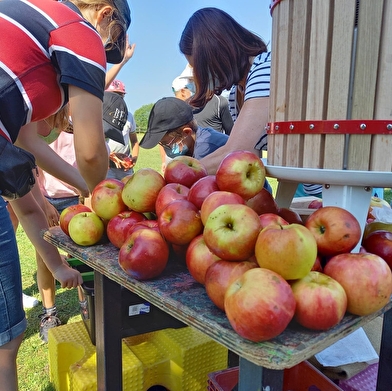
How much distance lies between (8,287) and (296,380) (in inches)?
51.0

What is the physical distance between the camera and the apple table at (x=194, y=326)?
2.52 feet

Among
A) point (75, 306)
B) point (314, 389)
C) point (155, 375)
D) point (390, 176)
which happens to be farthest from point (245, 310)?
point (75, 306)

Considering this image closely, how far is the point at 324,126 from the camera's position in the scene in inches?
44.8

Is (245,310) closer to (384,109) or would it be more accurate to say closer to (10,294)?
(384,109)

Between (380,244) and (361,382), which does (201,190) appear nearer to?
(380,244)

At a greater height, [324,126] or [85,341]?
[324,126]

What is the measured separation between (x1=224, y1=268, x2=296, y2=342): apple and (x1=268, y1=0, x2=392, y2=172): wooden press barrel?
50cm

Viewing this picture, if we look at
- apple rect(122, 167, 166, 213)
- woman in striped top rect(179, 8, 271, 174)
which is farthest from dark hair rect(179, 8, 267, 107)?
apple rect(122, 167, 166, 213)

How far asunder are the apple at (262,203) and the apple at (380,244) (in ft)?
0.96

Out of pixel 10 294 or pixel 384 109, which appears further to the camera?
pixel 10 294

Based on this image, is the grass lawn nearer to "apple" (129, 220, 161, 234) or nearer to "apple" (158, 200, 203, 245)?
"apple" (129, 220, 161, 234)

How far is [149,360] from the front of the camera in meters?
1.94

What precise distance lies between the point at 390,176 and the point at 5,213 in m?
1.27

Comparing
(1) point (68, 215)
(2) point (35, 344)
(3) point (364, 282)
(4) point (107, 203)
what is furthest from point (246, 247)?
(2) point (35, 344)
